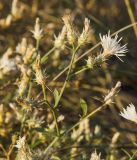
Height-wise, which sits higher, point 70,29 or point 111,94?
point 70,29

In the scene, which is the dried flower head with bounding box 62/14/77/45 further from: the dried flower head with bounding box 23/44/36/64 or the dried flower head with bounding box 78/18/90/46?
the dried flower head with bounding box 23/44/36/64

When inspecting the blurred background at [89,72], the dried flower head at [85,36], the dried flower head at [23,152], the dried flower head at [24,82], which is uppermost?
the dried flower head at [85,36]

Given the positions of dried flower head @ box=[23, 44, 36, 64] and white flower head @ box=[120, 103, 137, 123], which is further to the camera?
dried flower head @ box=[23, 44, 36, 64]

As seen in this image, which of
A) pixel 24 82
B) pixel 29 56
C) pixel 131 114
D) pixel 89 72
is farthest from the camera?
pixel 89 72

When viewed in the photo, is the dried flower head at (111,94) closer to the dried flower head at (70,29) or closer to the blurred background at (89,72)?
the dried flower head at (70,29)

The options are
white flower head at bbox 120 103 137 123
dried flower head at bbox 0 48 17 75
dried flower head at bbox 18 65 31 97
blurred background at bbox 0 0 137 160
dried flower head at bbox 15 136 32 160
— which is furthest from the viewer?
blurred background at bbox 0 0 137 160

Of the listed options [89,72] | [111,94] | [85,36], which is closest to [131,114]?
[111,94]

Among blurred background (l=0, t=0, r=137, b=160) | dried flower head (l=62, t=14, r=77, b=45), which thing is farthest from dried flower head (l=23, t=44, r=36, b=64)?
blurred background (l=0, t=0, r=137, b=160)

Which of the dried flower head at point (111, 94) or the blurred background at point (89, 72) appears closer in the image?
the dried flower head at point (111, 94)

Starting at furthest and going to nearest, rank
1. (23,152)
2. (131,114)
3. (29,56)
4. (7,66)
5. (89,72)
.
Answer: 1. (89,72)
2. (7,66)
3. (29,56)
4. (131,114)
5. (23,152)

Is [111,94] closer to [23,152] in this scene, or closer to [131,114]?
[131,114]

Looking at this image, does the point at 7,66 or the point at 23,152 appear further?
the point at 7,66

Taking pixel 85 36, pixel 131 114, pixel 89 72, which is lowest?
pixel 89 72

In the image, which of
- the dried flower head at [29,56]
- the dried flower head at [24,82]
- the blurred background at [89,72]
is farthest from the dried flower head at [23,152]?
the blurred background at [89,72]
